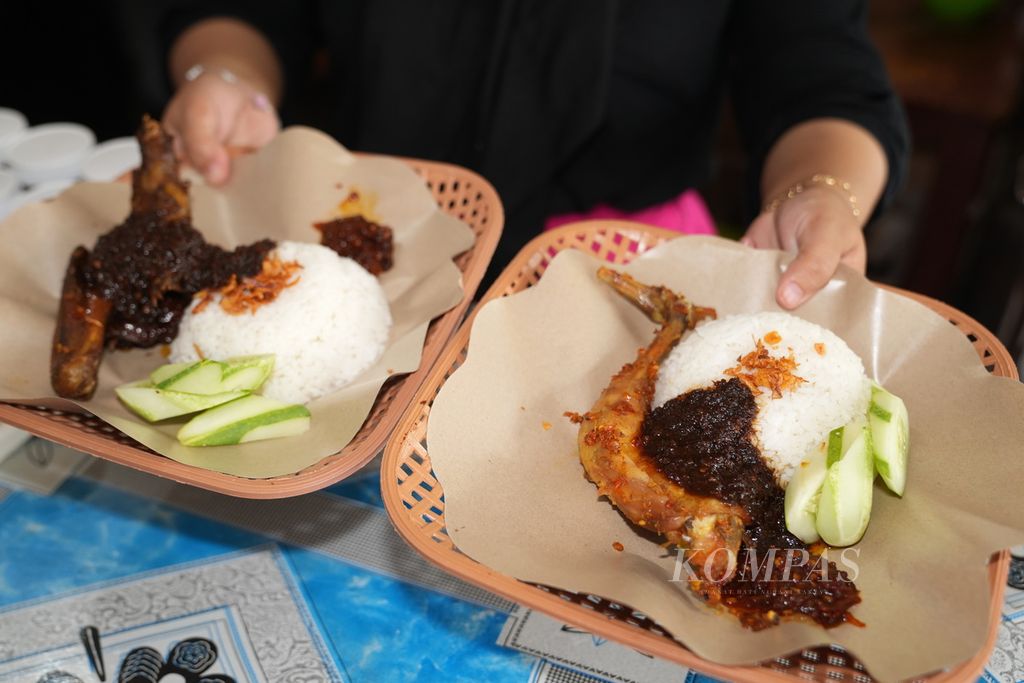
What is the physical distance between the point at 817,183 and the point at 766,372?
933 millimetres

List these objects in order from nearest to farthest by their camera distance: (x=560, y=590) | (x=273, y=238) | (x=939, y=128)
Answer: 1. (x=560, y=590)
2. (x=273, y=238)
3. (x=939, y=128)

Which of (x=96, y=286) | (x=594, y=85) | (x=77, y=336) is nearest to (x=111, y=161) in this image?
(x=96, y=286)

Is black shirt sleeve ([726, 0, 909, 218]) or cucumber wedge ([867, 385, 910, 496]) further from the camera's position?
black shirt sleeve ([726, 0, 909, 218])

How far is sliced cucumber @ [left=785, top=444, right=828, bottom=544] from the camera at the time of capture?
208cm

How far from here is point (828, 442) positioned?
7.07 ft

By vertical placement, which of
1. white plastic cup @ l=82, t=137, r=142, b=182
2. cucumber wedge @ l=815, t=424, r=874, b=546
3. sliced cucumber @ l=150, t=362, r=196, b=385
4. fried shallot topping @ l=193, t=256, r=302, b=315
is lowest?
white plastic cup @ l=82, t=137, r=142, b=182

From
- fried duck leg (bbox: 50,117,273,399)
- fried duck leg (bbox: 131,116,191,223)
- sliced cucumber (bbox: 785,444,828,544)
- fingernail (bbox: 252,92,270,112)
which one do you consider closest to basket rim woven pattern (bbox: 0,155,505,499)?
fried duck leg (bbox: 50,117,273,399)

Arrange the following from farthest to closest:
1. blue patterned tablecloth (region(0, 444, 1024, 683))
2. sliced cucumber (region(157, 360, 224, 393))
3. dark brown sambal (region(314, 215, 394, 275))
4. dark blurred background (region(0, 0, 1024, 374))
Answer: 1. dark blurred background (region(0, 0, 1024, 374))
2. dark brown sambal (region(314, 215, 394, 275))
3. sliced cucumber (region(157, 360, 224, 393))
4. blue patterned tablecloth (region(0, 444, 1024, 683))

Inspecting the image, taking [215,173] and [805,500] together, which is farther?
[215,173]

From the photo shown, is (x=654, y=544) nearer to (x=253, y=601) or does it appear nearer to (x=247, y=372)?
(x=253, y=601)

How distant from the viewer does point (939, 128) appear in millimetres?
5680

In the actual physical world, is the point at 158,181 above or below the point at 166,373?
above

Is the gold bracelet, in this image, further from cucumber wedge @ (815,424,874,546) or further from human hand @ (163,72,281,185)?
human hand @ (163,72,281,185)

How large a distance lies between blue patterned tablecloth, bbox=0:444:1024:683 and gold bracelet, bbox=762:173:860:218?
139cm
